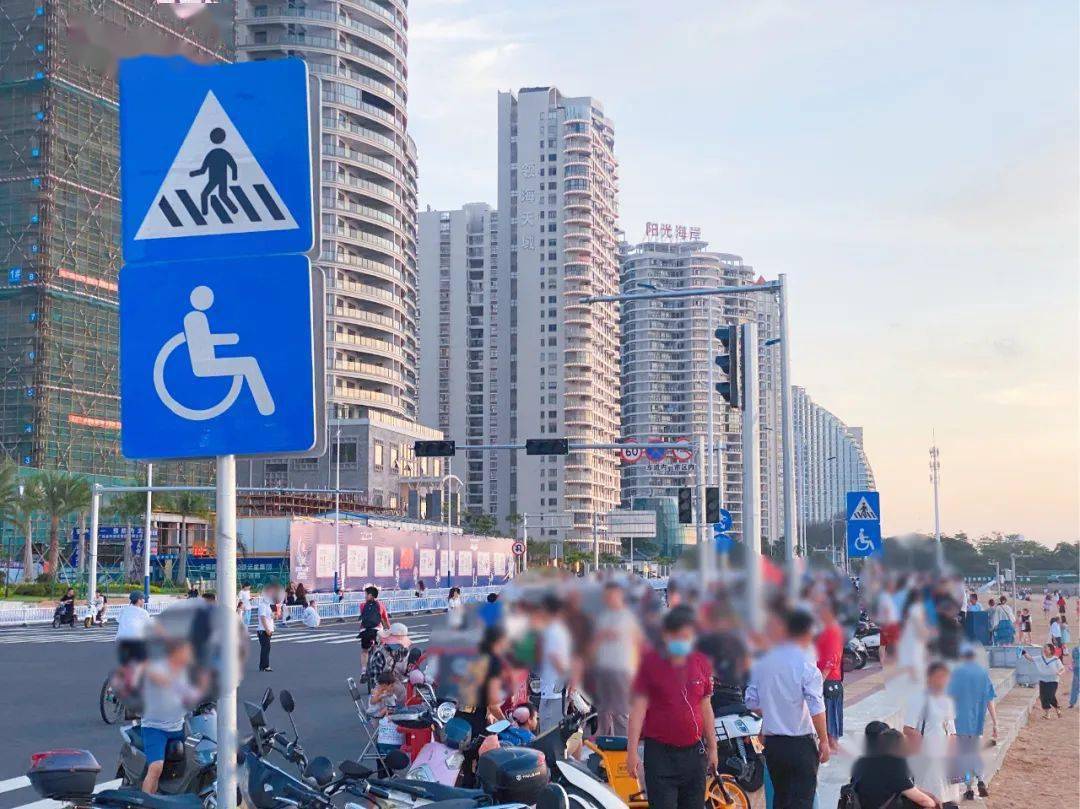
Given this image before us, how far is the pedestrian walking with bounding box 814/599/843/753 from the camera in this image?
8414 mm

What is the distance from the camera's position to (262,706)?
8086mm

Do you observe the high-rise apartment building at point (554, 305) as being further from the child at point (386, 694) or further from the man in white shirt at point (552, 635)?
the man in white shirt at point (552, 635)

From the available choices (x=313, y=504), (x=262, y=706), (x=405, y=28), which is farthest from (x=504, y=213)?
(x=262, y=706)

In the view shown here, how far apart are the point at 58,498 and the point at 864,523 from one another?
4887 centimetres

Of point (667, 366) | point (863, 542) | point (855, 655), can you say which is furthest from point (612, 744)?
point (667, 366)

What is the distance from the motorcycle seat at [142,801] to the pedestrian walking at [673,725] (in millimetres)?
2531

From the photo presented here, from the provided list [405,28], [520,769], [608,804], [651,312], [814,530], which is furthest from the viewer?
[651,312]

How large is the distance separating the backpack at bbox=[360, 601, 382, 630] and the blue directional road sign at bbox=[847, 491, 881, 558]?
8.93 m

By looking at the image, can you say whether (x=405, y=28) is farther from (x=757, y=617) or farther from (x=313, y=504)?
(x=757, y=617)

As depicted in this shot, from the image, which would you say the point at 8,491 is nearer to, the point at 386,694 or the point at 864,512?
the point at 864,512

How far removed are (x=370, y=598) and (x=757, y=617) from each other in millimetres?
13971

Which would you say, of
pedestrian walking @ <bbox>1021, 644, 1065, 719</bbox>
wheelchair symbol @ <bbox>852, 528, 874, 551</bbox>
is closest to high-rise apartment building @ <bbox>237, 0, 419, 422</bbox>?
pedestrian walking @ <bbox>1021, 644, 1065, 719</bbox>

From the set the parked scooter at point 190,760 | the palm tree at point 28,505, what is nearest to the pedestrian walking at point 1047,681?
the parked scooter at point 190,760

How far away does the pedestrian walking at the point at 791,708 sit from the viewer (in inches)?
293
